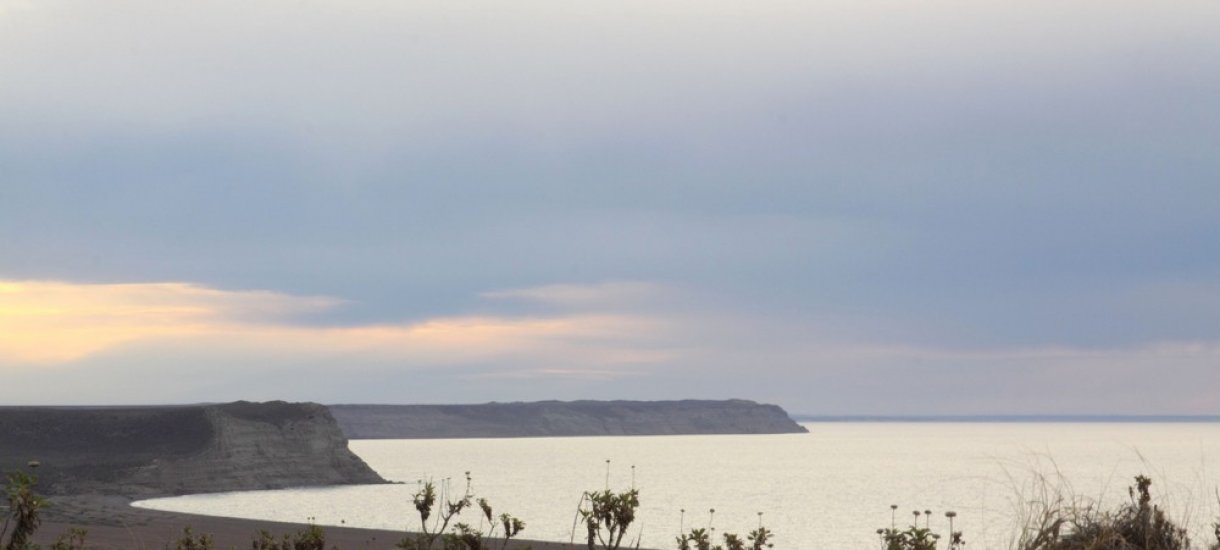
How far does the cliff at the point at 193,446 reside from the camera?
99.3 metres

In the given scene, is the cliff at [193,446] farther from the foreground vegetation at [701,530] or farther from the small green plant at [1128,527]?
the small green plant at [1128,527]

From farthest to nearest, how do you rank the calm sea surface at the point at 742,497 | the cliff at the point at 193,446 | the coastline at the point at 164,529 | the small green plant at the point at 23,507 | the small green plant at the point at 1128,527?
the cliff at the point at 193,446 < the calm sea surface at the point at 742,497 < the coastline at the point at 164,529 < the small green plant at the point at 1128,527 < the small green plant at the point at 23,507

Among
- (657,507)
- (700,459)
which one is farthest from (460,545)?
(700,459)

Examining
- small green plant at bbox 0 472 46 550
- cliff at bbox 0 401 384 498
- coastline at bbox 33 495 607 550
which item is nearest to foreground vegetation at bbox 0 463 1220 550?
small green plant at bbox 0 472 46 550

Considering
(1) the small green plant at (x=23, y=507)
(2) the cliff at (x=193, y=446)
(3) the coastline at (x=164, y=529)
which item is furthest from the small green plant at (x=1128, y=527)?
(2) the cliff at (x=193, y=446)

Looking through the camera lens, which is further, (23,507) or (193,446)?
(193,446)

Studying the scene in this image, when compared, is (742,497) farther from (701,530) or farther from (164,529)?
(701,530)

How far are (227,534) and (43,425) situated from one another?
67.1 m

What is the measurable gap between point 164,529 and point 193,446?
52.2 meters

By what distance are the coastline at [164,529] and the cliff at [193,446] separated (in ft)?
84.2

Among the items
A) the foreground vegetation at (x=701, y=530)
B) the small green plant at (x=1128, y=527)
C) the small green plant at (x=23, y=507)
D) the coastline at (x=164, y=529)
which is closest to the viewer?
the small green plant at (x=23, y=507)

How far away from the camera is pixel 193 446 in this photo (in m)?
104

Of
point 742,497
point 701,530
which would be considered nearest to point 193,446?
point 742,497

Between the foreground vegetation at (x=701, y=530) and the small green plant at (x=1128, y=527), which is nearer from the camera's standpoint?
the foreground vegetation at (x=701, y=530)
